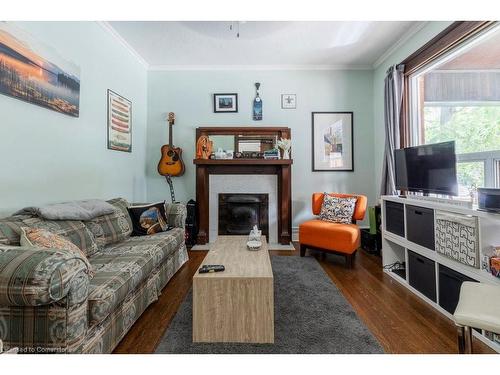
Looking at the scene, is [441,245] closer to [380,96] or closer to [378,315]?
[378,315]

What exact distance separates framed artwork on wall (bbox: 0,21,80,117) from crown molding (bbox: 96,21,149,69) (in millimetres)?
804

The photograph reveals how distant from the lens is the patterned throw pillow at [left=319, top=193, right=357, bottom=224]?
306cm

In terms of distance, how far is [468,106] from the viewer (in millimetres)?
2344

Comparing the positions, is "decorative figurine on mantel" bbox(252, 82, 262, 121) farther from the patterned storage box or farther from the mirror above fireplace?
the patterned storage box

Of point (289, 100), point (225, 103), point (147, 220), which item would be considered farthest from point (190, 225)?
point (289, 100)

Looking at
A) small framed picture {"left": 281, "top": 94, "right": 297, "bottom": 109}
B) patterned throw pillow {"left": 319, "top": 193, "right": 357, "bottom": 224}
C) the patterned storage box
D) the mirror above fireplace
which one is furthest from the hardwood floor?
small framed picture {"left": 281, "top": 94, "right": 297, "bottom": 109}

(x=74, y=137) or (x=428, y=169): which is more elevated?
(x=74, y=137)

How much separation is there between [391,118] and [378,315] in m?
2.45

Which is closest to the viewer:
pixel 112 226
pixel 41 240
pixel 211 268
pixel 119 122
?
pixel 41 240

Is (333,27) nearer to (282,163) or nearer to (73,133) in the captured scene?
(282,163)

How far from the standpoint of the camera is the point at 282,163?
11.8ft

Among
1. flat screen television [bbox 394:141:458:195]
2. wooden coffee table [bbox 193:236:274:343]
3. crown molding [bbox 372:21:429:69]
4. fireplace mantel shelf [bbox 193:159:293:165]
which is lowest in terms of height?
wooden coffee table [bbox 193:236:274:343]
